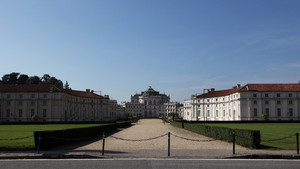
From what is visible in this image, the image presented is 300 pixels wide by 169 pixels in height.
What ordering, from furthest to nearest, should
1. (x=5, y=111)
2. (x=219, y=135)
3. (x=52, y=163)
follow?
(x=5, y=111) → (x=219, y=135) → (x=52, y=163)

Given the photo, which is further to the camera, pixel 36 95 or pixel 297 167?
pixel 36 95

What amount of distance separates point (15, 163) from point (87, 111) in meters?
88.6

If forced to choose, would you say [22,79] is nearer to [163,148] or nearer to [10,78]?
[10,78]

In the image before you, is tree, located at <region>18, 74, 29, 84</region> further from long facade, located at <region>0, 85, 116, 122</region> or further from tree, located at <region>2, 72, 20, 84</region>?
long facade, located at <region>0, 85, 116, 122</region>

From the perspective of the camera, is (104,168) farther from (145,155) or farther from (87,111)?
(87,111)

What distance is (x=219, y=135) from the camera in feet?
80.8

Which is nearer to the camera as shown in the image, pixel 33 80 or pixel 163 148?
pixel 163 148

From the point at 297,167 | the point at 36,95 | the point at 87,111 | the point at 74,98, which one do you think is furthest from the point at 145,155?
the point at 87,111

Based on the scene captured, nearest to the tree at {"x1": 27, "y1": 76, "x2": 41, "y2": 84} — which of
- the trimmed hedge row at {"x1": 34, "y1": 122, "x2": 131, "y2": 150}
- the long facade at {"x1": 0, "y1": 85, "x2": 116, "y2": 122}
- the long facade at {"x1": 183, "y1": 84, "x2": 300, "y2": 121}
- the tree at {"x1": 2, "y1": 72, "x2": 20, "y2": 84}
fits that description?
the tree at {"x1": 2, "y1": 72, "x2": 20, "y2": 84}

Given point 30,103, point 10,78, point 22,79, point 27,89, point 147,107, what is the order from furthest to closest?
point 147,107, point 22,79, point 10,78, point 27,89, point 30,103

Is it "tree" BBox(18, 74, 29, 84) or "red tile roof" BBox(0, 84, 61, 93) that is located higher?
"tree" BBox(18, 74, 29, 84)

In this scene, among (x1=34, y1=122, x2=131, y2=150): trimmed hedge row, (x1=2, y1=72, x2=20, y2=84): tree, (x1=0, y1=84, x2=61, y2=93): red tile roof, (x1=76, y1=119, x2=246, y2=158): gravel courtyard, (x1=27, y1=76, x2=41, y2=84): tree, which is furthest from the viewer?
(x1=2, y1=72, x2=20, y2=84): tree

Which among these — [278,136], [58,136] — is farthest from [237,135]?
[58,136]

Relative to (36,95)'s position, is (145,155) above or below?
below
